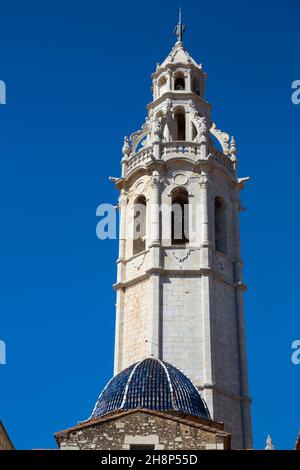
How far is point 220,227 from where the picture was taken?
42.4 m

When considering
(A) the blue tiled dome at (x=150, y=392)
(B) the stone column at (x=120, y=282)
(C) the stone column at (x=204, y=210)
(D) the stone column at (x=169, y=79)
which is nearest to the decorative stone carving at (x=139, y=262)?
(B) the stone column at (x=120, y=282)

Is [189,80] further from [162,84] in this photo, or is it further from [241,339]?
[241,339]

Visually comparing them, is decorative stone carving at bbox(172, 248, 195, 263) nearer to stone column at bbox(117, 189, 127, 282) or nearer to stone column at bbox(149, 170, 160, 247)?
stone column at bbox(149, 170, 160, 247)

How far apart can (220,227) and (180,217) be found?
2.28 meters

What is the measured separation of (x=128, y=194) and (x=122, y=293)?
224 inches

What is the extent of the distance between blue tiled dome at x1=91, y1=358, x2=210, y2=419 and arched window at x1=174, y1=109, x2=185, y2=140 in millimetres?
21894

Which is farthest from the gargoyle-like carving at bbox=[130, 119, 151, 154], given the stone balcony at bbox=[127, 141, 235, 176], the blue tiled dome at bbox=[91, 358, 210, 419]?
the blue tiled dome at bbox=[91, 358, 210, 419]

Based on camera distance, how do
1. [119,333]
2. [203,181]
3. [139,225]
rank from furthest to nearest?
[139,225] < [203,181] < [119,333]

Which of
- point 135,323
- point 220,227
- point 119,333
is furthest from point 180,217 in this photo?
point 119,333

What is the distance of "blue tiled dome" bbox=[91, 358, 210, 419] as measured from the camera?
24219 mm
